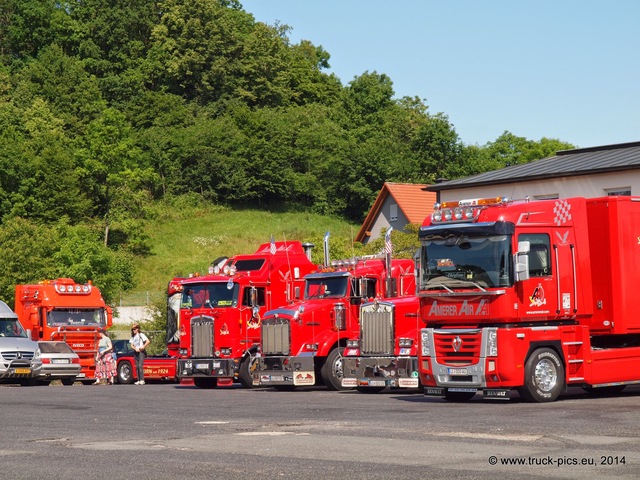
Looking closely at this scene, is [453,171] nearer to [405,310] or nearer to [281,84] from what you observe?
[281,84]

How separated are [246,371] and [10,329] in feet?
31.4

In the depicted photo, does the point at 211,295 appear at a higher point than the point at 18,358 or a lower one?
higher

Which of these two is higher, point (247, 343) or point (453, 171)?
point (453, 171)

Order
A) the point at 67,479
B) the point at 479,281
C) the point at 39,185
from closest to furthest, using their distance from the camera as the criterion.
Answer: the point at 67,479, the point at 479,281, the point at 39,185

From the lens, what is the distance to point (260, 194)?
10175 centimetres

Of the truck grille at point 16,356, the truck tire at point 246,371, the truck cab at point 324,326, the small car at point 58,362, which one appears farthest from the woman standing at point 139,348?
the truck cab at point 324,326

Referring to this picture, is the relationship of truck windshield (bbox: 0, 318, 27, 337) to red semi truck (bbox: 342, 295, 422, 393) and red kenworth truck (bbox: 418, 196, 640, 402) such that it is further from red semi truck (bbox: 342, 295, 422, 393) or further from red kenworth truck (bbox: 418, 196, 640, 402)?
red kenworth truck (bbox: 418, 196, 640, 402)

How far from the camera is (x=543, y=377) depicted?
21.3 metres

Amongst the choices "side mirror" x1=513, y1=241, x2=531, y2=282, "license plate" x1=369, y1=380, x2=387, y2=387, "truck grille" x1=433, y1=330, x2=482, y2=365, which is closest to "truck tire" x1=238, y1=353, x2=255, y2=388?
"license plate" x1=369, y1=380, x2=387, y2=387

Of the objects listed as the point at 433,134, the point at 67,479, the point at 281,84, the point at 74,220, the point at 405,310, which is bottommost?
the point at 67,479

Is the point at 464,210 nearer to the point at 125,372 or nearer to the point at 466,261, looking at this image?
the point at 466,261

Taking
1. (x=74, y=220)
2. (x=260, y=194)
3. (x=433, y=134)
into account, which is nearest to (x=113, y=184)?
(x=74, y=220)

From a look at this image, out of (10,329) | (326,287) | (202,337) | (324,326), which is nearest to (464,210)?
(324,326)

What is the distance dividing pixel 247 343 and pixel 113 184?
6366 cm
